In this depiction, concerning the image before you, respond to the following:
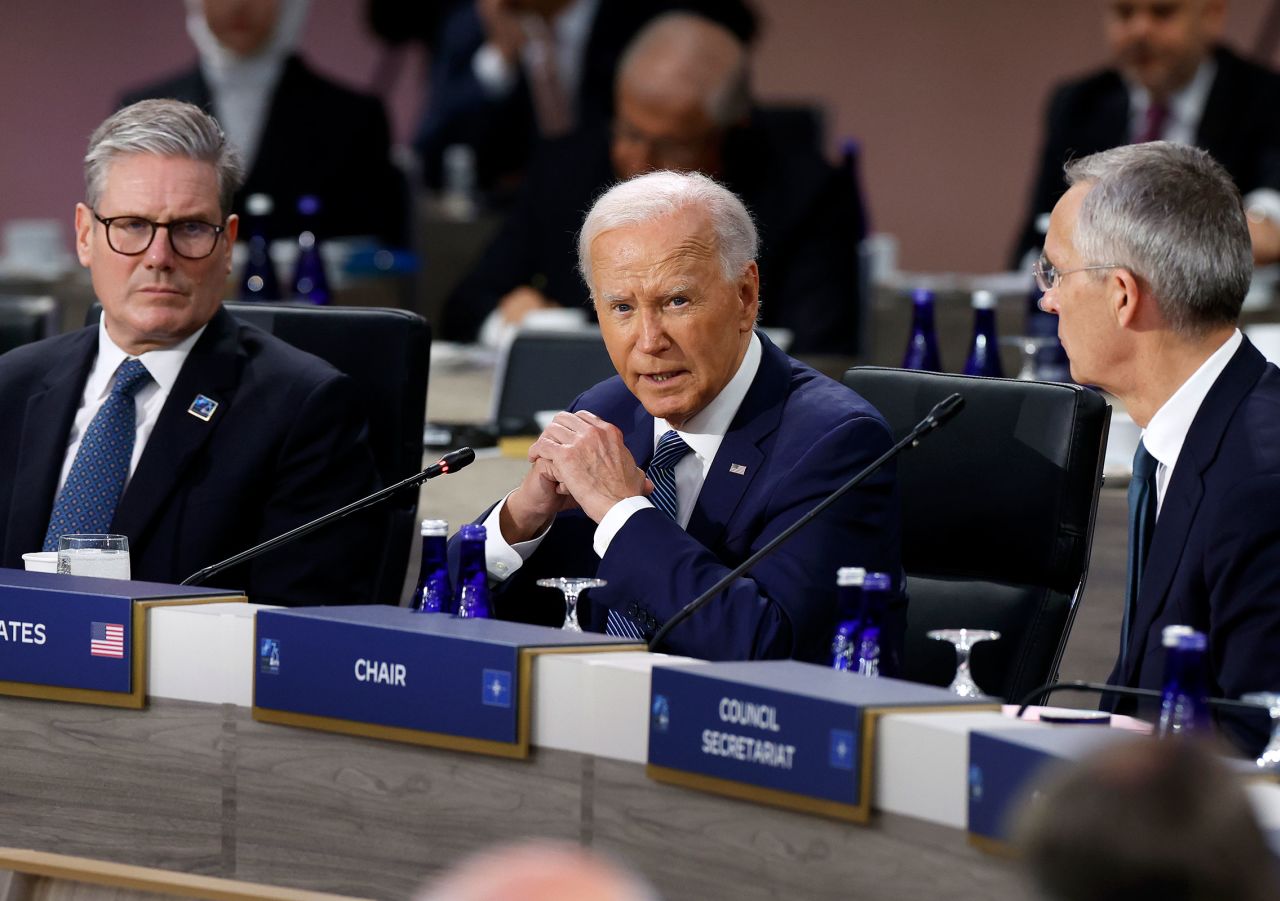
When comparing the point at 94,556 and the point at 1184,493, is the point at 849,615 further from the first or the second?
the point at 94,556

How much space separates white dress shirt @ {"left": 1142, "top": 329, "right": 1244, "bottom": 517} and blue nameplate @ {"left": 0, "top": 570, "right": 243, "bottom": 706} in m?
1.04

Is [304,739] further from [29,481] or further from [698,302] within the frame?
[29,481]

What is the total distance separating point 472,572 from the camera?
2.11 metres

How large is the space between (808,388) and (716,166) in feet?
7.98

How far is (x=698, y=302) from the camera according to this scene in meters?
2.44

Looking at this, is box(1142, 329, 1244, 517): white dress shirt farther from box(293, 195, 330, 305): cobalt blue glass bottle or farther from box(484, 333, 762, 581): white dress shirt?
box(293, 195, 330, 305): cobalt blue glass bottle

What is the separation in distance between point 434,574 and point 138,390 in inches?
35.4

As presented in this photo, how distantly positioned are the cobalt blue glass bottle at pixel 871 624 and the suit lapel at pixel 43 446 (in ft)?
4.42

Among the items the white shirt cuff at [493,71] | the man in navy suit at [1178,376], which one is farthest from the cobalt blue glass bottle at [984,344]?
the white shirt cuff at [493,71]

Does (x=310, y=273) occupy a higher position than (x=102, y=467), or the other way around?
(x=310, y=273)

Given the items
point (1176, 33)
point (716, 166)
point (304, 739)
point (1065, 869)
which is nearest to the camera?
point (1065, 869)

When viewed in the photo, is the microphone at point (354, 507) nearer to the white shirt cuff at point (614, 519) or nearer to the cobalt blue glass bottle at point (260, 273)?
the white shirt cuff at point (614, 519)

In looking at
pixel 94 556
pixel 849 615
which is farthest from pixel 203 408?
pixel 849 615

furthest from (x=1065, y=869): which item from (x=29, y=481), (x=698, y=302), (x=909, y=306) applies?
Answer: (x=909, y=306)
